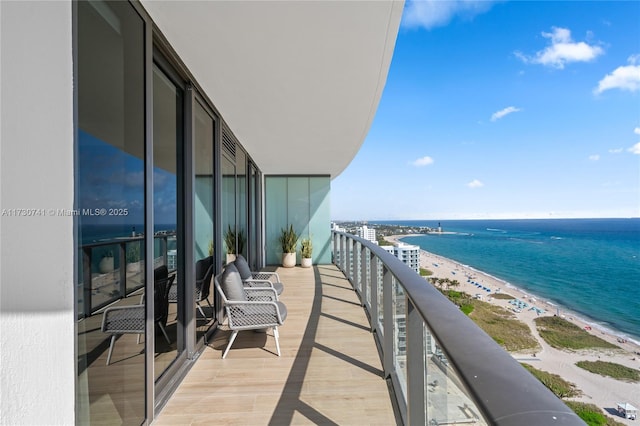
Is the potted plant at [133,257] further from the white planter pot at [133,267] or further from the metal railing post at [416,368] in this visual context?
the metal railing post at [416,368]

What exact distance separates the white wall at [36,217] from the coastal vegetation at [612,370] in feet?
20.6

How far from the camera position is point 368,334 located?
11.6 feet

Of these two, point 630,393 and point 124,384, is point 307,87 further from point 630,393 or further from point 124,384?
point 630,393

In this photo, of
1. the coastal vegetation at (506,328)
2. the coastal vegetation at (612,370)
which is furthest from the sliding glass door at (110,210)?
the coastal vegetation at (612,370)

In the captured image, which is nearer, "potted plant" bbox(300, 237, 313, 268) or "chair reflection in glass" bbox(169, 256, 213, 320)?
"chair reflection in glass" bbox(169, 256, 213, 320)

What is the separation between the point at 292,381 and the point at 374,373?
693 mm

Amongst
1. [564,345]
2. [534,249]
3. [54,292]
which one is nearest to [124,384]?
[54,292]

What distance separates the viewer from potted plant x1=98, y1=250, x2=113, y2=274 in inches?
59.9

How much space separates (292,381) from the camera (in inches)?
100

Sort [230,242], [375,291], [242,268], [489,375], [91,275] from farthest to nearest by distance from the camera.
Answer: [230,242] → [242,268] → [375,291] → [91,275] → [489,375]

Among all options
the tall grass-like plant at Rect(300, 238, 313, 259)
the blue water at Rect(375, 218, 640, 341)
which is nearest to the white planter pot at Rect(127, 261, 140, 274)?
the tall grass-like plant at Rect(300, 238, 313, 259)

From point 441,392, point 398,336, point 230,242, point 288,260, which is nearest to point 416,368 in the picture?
point 441,392

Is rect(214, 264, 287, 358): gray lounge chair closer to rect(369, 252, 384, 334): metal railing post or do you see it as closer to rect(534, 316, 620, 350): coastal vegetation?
rect(369, 252, 384, 334): metal railing post

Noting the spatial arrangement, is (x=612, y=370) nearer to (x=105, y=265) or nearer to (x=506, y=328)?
(x=506, y=328)
